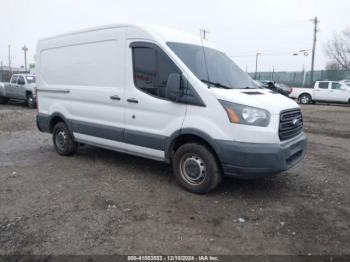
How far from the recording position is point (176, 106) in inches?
183

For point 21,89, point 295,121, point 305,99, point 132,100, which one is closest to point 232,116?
point 295,121

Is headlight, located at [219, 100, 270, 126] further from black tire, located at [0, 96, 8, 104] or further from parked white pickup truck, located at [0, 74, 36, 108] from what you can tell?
black tire, located at [0, 96, 8, 104]

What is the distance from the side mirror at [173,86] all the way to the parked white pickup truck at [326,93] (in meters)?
20.7

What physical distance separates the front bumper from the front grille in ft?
0.50

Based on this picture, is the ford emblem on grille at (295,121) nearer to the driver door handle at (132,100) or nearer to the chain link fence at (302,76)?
the driver door handle at (132,100)

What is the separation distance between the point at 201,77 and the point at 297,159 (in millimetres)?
1818

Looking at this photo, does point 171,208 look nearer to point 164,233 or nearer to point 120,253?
point 164,233

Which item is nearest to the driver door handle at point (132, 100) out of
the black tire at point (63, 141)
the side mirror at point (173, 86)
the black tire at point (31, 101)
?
the side mirror at point (173, 86)

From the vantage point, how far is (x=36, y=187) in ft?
16.1

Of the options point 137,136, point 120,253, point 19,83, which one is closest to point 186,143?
point 137,136

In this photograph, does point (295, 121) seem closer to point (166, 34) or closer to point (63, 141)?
point (166, 34)

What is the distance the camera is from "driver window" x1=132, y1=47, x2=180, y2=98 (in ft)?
15.6

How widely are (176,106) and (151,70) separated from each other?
743 mm

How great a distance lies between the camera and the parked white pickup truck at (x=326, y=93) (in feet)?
71.9
